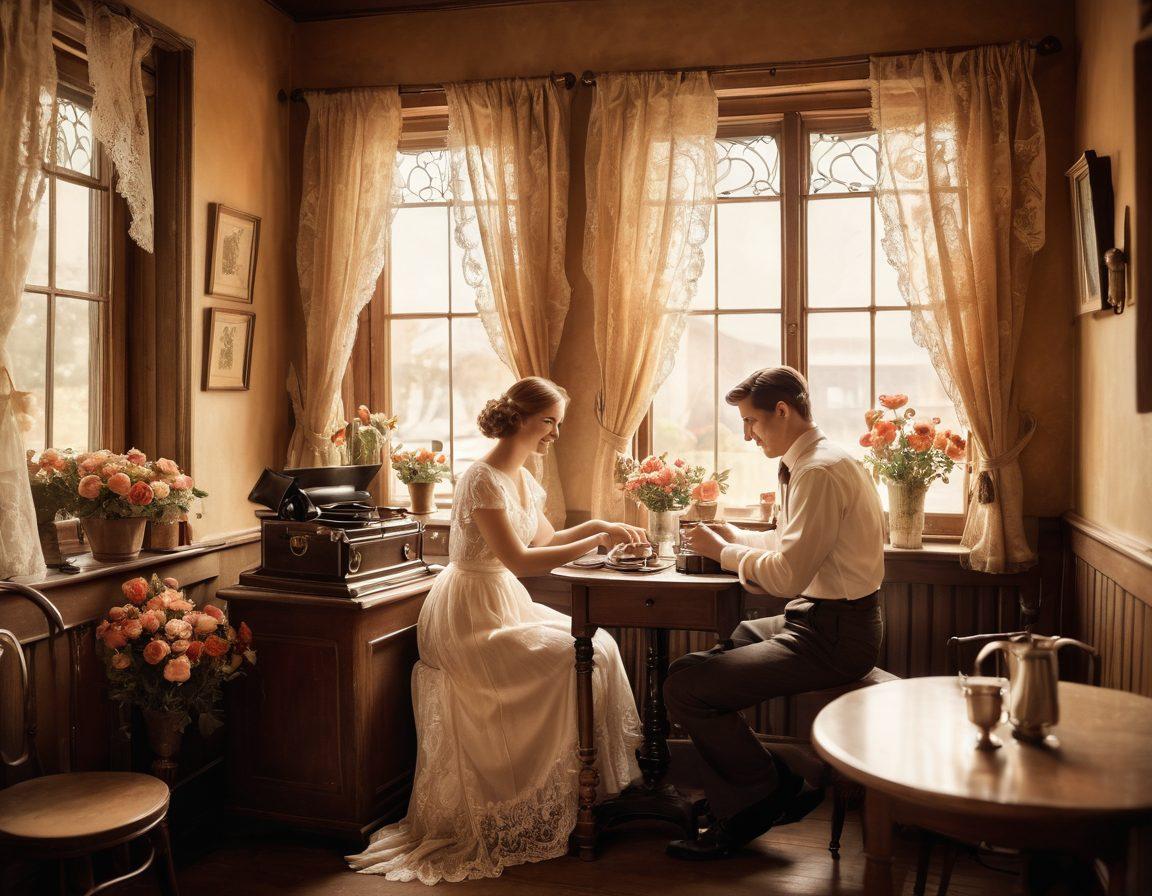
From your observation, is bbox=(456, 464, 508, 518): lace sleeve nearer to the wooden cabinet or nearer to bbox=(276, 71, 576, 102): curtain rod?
the wooden cabinet

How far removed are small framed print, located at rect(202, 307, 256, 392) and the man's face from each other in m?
2.24

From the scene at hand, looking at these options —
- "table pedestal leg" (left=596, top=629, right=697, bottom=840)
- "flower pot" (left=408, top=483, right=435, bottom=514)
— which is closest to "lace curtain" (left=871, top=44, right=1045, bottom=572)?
"table pedestal leg" (left=596, top=629, right=697, bottom=840)

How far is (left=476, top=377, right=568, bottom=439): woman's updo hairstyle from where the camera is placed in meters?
3.90

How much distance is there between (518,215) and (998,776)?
10.8 ft

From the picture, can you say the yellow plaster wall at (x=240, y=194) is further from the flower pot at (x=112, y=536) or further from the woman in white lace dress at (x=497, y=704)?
the woman in white lace dress at (x=497, y=704)

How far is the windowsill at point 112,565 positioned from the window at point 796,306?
6.39ft

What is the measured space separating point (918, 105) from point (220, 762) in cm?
389

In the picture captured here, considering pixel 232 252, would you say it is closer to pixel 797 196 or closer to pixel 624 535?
pixel 624 535

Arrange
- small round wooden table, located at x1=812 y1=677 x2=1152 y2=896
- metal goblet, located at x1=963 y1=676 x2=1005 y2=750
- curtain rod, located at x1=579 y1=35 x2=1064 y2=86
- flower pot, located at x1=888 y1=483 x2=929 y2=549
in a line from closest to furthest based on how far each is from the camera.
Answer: small round wooden table, located at x1=812 y1=677 x2=1152 y2=896 < metal goblet, located at x1=963 y1=676 x2=1005 y2=750 < curtain rod, located at x1=579 y1=35 x2=1064 y2=86 < flower pot, located at x1=888 y1=483 x2=929 y2=549

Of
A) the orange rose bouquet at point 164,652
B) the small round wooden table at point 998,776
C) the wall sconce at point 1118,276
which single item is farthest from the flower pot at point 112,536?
the wall sconce at point 1118,276

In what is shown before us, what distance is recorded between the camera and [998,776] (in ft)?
6.42

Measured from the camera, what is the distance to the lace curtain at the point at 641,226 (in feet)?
14.6

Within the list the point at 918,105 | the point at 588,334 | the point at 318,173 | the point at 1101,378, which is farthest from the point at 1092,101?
the point at 318,173

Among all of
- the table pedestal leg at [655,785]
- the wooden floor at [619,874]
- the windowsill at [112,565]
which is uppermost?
the windowsill at [112,565]
